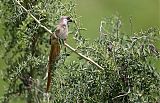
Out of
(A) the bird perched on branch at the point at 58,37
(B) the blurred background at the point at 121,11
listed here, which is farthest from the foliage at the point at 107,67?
(B) the blurred background at the point at 121,11

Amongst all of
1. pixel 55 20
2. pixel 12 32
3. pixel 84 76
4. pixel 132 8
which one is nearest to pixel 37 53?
pixel 12 32

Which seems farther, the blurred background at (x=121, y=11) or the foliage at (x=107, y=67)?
the blurred background at (x=121, y=11)

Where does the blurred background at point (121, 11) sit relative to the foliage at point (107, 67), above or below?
above

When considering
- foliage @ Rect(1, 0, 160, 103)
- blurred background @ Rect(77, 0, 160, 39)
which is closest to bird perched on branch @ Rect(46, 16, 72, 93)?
foliage @ Rect(1, 0, 160, 103)

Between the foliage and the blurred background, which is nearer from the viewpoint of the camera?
the foliage

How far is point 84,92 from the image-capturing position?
1.79 m

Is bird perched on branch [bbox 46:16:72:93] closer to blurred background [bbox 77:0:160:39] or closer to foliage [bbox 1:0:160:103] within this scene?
foliage [bbox 1:0:160:103]

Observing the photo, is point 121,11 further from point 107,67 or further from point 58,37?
point 107,67

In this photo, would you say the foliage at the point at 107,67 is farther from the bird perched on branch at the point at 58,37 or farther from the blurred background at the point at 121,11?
the blurred background at the point at 121,11

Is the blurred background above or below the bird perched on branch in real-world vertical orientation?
above

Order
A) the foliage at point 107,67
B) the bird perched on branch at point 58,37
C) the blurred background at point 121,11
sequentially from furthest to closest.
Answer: the blurred background at point 121,11, the bird perched on branch at point 58,37, the foliage at point 107,67

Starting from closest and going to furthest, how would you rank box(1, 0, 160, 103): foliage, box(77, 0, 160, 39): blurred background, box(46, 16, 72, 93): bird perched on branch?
box(1, 0, 160, 103): foliage → box(46, 16, 72, 93): bird perched on branch → box(77, 0, 160, 39): blurred background

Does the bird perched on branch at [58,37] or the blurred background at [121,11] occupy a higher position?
the blurred background at [121,11]

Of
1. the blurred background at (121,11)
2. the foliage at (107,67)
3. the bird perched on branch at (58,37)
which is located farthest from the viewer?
the blurred background at (121,11)
